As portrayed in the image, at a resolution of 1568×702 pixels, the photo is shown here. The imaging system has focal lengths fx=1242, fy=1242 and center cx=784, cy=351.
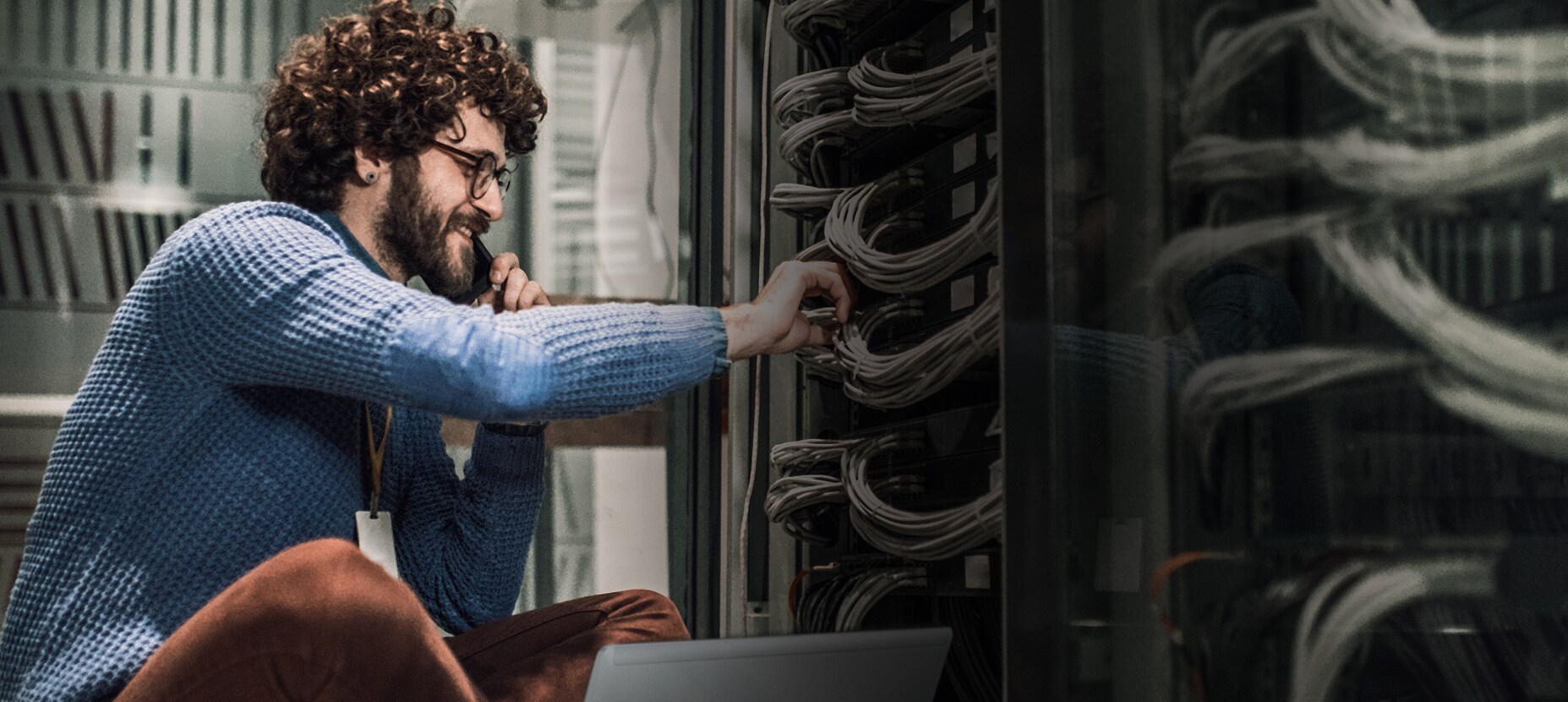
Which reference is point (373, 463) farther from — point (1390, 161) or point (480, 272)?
point (1390, 161)

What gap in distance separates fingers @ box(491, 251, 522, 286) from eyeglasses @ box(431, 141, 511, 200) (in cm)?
12

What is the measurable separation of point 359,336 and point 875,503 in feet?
2.50

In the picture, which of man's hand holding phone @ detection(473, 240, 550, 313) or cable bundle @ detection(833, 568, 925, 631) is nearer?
man's hand holding phone @ detection(473, 240, 550, 313)

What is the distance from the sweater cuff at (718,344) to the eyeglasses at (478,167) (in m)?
0.40

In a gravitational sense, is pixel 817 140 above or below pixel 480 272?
above

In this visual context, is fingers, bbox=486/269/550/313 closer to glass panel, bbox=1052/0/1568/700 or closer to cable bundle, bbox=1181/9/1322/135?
glass panel, bbox=1052/0/1568/700

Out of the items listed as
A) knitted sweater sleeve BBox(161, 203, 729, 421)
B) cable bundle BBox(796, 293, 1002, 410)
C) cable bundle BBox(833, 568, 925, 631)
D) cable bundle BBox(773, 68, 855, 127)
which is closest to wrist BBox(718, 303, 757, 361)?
knitted sweater sleeve BBox(161, 203, 729, 421)

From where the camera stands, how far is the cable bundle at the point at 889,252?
145 cm

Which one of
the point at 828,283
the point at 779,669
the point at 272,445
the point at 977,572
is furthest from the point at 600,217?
the point at 779,669

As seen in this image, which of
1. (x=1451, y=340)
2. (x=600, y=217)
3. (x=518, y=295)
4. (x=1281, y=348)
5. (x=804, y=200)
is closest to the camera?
(x=1451, y=340)

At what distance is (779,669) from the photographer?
107 cm

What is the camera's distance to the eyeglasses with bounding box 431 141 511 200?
145 cm

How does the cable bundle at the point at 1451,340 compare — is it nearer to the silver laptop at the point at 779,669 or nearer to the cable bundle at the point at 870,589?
the silver laptop at the point at 779,669

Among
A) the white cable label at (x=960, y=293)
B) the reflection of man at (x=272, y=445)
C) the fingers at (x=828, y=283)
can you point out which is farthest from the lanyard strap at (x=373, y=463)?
the white cable label at (x=960, y=293)
